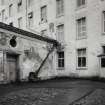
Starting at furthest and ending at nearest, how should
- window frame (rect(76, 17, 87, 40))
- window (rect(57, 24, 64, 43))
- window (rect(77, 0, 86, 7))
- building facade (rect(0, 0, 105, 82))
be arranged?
window (rect(57, 24, 64, 43)) → window (rect(77, 0, 86, 7)) → window frame (rect(76, 17, 87, 40)) → building facade (rect(0, 0, 105, 82))

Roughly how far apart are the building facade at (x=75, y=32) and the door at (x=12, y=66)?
231 inches

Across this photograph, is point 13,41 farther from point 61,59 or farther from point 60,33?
point 60,33

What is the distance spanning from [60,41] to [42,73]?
15.6 ft

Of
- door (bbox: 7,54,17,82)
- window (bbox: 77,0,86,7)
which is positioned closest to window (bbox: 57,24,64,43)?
window (bbox: 77,0,86,7)

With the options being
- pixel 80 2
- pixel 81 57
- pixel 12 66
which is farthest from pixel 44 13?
pixel 12 66

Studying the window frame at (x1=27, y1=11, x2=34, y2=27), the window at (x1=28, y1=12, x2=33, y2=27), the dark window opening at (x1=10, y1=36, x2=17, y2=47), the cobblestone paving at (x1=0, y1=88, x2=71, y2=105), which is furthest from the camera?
the window at (x1=28, y1=12, x2=33, y2=27)

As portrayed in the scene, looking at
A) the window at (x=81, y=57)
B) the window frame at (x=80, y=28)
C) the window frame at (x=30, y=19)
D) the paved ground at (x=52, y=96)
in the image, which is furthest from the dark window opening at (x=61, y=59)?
the paved ground at (x=52, y=96)

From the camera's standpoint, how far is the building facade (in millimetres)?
18198

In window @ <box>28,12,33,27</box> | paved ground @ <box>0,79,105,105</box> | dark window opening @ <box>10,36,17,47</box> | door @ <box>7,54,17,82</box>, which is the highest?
window @ <box>28,12,33,27</box>

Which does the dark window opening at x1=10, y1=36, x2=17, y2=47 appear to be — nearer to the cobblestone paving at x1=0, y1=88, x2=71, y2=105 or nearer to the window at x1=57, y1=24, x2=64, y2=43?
the cobblestone paving at x1=0, y1=88, x2=71, y2=105

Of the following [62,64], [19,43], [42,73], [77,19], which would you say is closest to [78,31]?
[77,19]

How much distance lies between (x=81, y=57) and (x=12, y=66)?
7.24m

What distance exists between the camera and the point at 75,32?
66.0 feet

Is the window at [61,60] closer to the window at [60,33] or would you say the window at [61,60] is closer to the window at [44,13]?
the window at [60,33]
